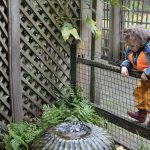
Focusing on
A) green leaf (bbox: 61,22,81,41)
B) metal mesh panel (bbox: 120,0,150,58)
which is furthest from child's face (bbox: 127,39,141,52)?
metal mesh panel (bbox: 120,0,150,58)

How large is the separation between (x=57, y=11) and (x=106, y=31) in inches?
192

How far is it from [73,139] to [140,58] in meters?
1.53

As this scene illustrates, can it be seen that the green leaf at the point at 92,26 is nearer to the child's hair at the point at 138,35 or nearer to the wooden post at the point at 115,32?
the child's hair at the point at 138,35

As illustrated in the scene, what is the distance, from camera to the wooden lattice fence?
177 inches

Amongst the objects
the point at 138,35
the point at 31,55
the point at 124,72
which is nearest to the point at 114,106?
the point at 31,55

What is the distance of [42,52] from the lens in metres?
5.04

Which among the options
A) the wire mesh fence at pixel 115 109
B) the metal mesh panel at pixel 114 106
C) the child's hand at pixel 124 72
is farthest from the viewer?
the metal mesh panel at pixel 114 106

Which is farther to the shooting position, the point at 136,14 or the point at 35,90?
the point at 136,14

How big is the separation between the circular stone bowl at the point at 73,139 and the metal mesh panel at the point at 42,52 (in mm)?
1997

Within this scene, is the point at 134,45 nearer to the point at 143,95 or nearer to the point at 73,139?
the point at 143,95

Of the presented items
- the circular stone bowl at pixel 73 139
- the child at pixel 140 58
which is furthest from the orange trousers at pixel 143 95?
the circular stone bowl at pixel 73 139

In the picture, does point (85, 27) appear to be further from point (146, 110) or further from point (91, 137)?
point (91, 137)

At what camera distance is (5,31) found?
4.45 meters

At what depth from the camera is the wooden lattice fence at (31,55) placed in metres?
4.50
